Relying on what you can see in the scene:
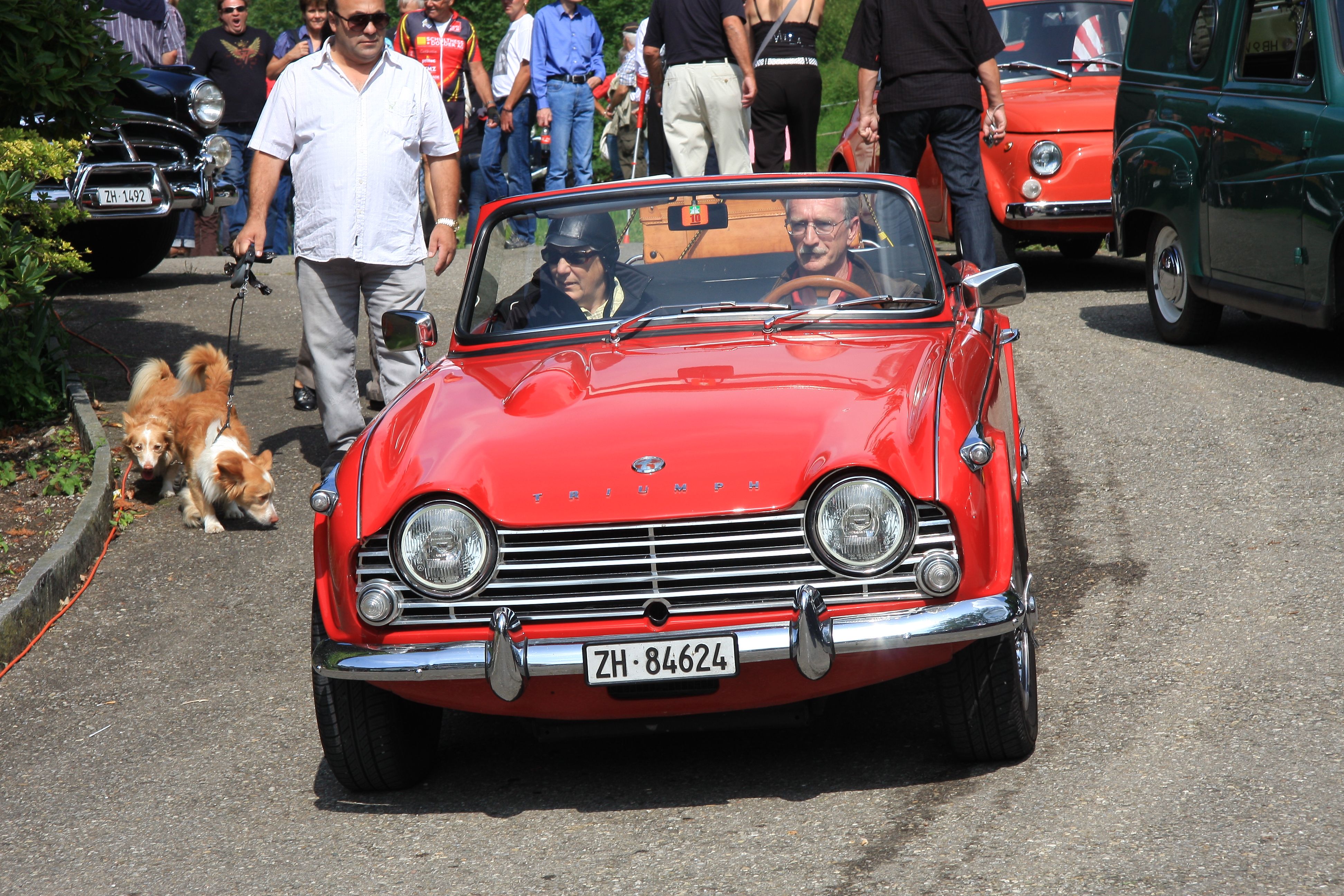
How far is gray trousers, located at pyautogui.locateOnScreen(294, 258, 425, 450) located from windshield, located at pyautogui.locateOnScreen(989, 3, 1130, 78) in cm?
632

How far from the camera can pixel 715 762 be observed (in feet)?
13.9

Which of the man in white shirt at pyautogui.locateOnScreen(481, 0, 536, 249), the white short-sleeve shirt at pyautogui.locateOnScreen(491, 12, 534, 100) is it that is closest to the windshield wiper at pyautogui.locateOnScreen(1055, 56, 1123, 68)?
the man in white shirt at pyautogui.locateOnScreen(481, 0, 536, 249)

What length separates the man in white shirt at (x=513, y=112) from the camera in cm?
1396

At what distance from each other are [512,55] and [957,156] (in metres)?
6.84

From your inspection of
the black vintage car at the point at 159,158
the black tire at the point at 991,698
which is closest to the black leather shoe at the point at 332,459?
the black tire at the point at 991,698

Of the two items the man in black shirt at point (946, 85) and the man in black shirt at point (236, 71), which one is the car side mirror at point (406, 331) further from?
the man in black shirt at point (236, 71)

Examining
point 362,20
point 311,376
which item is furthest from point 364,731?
point 311,376

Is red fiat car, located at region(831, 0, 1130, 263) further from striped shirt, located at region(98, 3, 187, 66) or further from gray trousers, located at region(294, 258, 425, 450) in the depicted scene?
striped shirt, located at region(98, 3, 187, 66)

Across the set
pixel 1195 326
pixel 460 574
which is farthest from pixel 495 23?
pixel 460 574

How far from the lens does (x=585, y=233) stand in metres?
5.18

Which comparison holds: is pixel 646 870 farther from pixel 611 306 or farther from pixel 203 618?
pixel 203 618

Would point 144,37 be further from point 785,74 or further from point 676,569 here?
point 676,569

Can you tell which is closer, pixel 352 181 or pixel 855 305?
pixel 855 305

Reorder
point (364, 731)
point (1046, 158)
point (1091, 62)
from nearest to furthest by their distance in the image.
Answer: point (364, 731)
point (1046, 158)
point (1091, 62)
